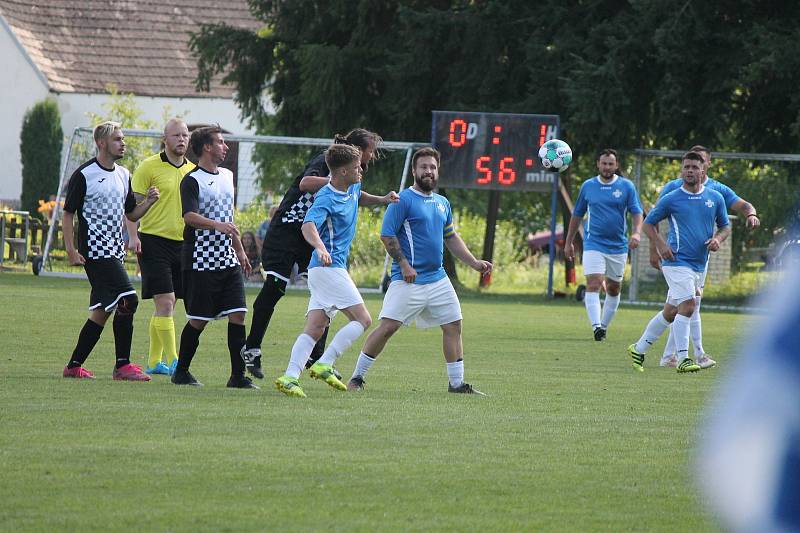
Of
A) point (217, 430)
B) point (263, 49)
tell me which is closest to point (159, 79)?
point (263, 49)

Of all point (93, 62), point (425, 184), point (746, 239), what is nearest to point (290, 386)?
point (425, 184)

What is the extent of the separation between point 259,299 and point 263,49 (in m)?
21.0

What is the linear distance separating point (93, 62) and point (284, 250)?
4143 centimetres

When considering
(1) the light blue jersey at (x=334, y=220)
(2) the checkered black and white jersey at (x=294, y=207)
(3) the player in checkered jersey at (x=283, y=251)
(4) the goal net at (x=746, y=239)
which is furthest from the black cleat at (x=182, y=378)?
(4) the goal net at (x=746, y=239)

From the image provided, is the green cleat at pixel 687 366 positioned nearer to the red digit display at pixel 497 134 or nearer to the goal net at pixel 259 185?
the red digit display at pixel 497 134

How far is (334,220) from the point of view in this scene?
31.3ft

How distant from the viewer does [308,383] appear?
34.3 ft

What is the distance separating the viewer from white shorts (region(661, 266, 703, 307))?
12758 mm

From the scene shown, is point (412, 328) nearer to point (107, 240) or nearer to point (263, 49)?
point (107, 240)

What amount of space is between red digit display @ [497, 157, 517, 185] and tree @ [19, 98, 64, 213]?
22.0 meters

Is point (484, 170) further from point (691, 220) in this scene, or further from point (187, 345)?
point (187, 345)

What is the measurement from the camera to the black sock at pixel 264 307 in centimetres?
1093

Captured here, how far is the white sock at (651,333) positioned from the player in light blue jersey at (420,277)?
3.31 m

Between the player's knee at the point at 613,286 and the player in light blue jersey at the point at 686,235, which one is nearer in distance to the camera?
the player in light blue jersey at the point at 686,235
